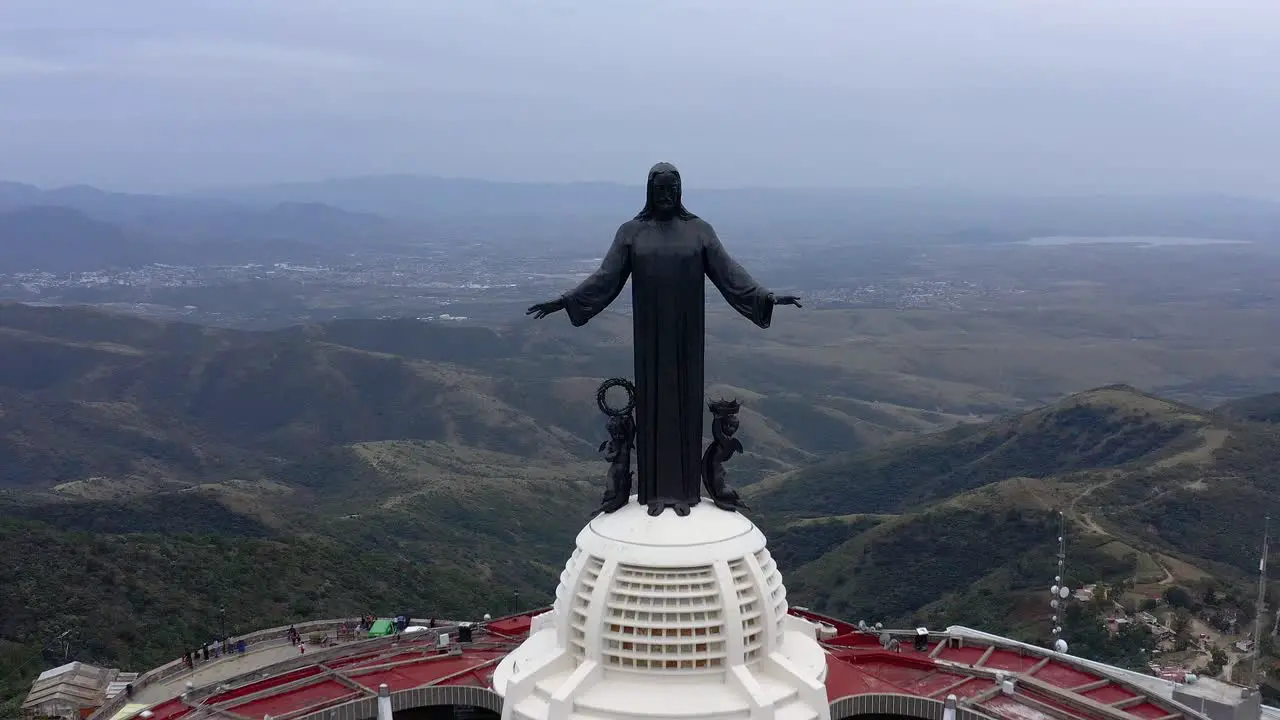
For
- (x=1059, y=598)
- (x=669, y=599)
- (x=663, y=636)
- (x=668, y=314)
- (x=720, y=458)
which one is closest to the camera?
(x=663, y=636)

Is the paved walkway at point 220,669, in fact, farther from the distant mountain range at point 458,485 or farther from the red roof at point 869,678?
the distant mountain range at point 458,485

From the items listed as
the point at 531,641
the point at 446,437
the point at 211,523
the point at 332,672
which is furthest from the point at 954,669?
the point at 446,437

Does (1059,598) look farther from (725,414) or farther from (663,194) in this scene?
(663,194)

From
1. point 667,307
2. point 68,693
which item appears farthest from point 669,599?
point 68,693

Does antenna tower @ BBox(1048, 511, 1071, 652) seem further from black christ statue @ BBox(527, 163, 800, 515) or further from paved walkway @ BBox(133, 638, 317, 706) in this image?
paved walkway @ BBox(133, 638, 317, 706)

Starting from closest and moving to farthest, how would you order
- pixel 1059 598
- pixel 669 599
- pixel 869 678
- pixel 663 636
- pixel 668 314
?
1. pixel 663 636
2. pixel 669 599
3. pixel 668 314
4. pixel 869 678
5. pixel 1059 598

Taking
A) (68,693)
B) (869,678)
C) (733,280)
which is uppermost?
(733,280)

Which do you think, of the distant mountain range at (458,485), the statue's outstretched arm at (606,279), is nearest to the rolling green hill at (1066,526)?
the distant mountain range at (458,485)
